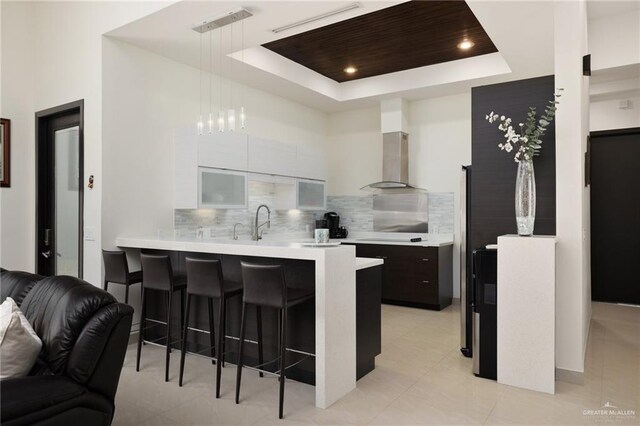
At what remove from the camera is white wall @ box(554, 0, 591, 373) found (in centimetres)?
323

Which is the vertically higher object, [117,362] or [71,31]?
[71,31]

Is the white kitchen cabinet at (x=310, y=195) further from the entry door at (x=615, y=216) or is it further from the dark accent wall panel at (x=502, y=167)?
the entry door at (x=615, y=216)

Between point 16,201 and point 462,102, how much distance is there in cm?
553

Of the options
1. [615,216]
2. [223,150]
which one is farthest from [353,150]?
[615,216]

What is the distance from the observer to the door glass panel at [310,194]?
6.23 meters

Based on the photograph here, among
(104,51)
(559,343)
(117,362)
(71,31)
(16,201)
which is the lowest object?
(559,343)

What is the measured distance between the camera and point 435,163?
623 cm

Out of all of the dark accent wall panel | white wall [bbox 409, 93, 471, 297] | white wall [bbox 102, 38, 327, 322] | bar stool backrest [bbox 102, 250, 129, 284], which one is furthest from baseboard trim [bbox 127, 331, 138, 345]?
white wall [bbox 409, 93, 471, 297]

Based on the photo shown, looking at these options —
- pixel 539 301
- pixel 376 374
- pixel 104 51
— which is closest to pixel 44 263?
pixel 104 51

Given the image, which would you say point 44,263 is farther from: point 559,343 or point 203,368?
point 559,343

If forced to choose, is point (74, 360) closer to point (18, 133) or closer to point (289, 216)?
point (18, 133)

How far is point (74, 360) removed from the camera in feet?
6.34

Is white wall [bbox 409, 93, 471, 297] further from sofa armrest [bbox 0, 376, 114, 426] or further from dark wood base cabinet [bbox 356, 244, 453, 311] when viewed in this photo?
sofa armrest [bbox 0, 376, 114, 426]

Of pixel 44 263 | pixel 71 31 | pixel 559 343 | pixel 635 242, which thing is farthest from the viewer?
pixel 635 242
